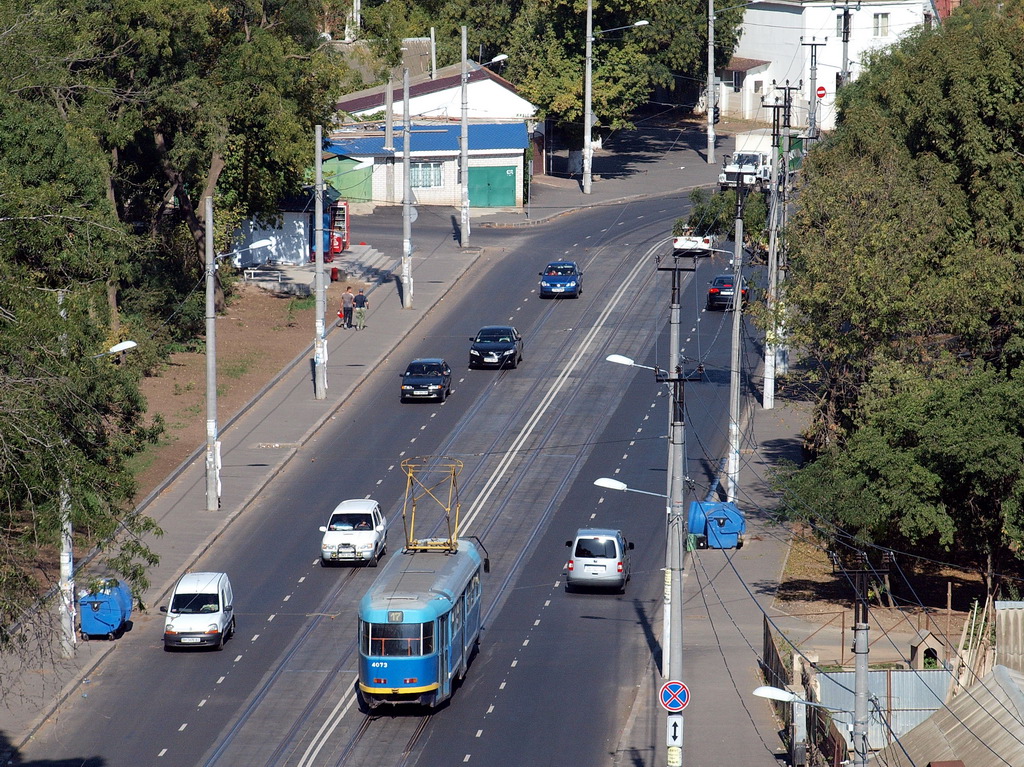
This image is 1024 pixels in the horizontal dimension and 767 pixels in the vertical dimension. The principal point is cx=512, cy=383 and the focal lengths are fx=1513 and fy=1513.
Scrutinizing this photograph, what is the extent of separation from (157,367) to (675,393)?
111 feet

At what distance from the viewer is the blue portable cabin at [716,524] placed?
44.4 m

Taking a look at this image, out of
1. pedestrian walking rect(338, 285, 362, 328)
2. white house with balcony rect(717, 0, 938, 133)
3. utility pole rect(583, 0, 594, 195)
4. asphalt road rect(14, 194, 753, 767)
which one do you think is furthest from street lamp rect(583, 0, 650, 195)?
pedestrian walking rect(338, 285, 362, 328)

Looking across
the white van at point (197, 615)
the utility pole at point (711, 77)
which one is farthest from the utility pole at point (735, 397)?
the utility pole at point (711, 77)

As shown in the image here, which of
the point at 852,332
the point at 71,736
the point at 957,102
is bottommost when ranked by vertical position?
the point at 71,736

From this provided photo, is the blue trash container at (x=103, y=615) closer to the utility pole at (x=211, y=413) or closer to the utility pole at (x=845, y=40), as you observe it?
the utility pole at (x=211, y=413)

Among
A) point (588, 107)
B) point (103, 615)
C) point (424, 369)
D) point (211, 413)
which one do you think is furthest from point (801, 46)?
point (103, 615)

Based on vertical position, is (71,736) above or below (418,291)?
below

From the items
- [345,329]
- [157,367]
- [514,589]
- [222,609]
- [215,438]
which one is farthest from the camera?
[345,329]

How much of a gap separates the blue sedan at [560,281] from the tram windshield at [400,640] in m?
37.0

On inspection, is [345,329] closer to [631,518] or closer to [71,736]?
[631,518]

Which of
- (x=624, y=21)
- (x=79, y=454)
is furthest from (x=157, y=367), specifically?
(x=624, y=21)

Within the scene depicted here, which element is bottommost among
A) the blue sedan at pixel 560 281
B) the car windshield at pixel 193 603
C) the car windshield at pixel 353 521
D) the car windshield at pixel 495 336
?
the car windshield at pixel 193 603

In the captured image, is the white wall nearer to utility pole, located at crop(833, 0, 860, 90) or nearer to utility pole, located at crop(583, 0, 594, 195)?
utility pole, located at crop(583, 0, 594, 195)

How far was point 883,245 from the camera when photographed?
4619cm
